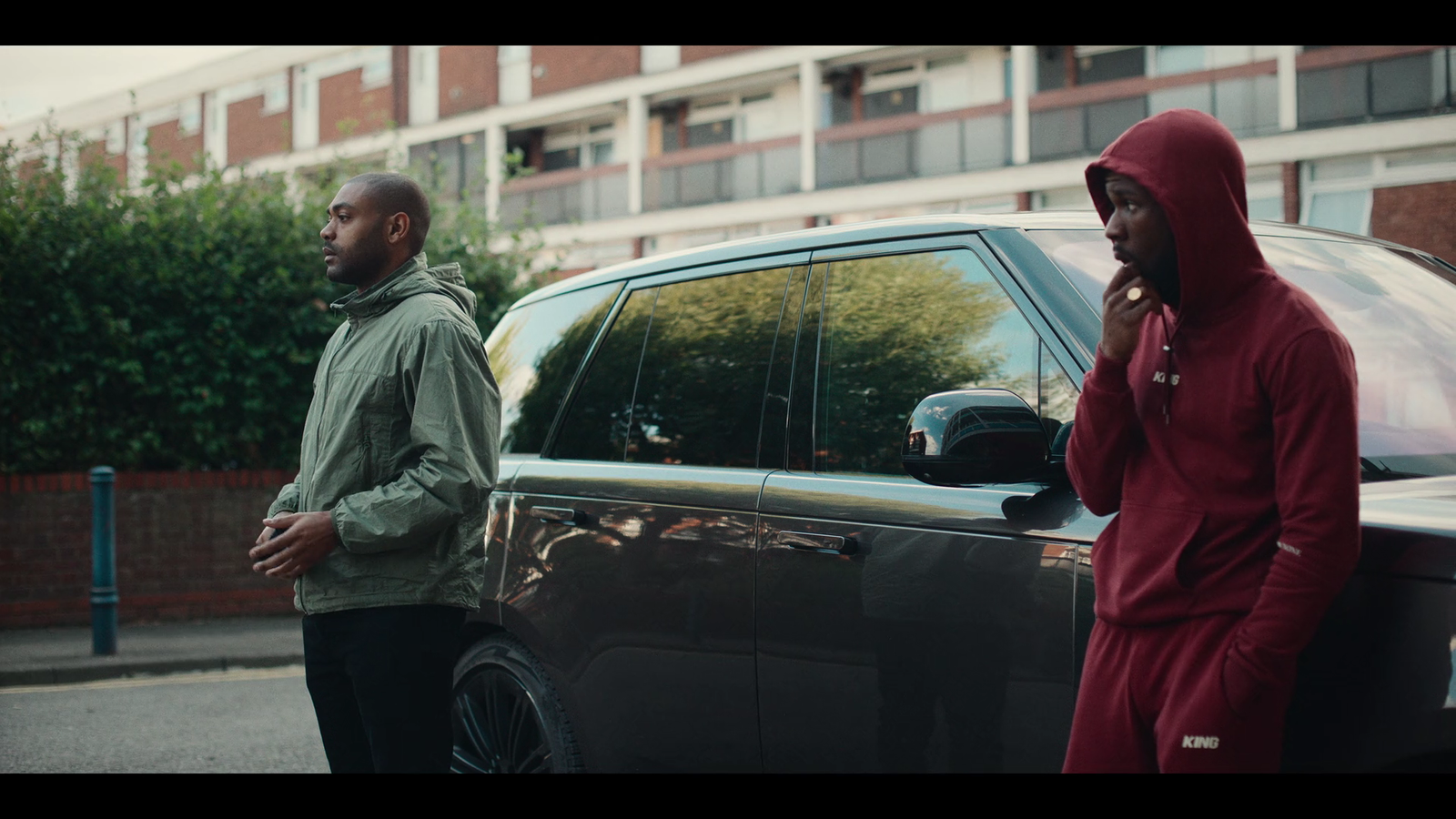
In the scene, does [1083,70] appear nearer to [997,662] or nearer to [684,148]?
[684,148]

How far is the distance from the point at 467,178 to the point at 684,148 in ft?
19.7

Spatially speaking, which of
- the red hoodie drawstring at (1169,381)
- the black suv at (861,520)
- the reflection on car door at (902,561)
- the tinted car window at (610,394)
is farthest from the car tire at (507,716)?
the red hoodie drawstring at (1169,381)

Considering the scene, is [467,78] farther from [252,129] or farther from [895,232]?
[895,232]

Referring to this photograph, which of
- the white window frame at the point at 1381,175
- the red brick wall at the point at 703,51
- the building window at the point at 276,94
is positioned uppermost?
the building window at the point at 276,94

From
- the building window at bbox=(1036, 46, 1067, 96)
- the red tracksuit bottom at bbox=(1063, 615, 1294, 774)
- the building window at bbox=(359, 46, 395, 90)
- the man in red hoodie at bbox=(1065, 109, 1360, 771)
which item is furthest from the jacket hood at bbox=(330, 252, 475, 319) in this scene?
the building window at bbox=(359, 46, 395, 90)

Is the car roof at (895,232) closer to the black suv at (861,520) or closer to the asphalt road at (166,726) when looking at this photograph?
the black suv at (861,520)

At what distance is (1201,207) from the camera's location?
7.42 ft

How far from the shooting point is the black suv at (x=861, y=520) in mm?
2646

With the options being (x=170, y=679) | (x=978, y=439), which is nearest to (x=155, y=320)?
(x=170, y=679)

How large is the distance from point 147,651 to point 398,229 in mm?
7743

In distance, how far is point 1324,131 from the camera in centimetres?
2344

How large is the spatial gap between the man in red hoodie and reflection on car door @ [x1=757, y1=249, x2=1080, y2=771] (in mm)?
335

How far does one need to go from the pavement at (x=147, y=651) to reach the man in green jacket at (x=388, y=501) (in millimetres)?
5695

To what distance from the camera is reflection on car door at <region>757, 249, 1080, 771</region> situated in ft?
9.05
